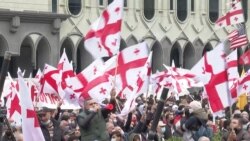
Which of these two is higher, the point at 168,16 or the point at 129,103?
the point at 168,16

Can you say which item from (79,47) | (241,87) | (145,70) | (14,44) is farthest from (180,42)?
(145,70)

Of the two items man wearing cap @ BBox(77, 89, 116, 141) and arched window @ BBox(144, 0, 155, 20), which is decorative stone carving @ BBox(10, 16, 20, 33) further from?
man wearing cap @ BBox(77, 89, 116, 141)

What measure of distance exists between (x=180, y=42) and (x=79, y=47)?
6.26 meters

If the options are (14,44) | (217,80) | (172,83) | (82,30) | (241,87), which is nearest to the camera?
(217,80)

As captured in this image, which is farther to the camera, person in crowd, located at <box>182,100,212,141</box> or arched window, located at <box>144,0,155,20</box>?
arched window, located at <box>144,0,155,20</box>

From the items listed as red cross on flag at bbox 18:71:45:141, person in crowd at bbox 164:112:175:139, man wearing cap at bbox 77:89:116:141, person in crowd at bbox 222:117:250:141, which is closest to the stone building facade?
person in crowd at bbox 164:112:175:139

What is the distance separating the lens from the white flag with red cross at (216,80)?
15.6m

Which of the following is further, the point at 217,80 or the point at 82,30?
the point at 82,30

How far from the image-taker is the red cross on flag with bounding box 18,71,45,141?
10838 mm

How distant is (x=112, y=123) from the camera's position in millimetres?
15344

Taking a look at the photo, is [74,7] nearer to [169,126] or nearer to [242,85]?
[242,85]

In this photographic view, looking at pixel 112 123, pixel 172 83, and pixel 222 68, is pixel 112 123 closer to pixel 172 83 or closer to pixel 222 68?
pixel 222 68

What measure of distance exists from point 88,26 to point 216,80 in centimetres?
3321

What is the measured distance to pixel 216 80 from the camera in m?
15.8
